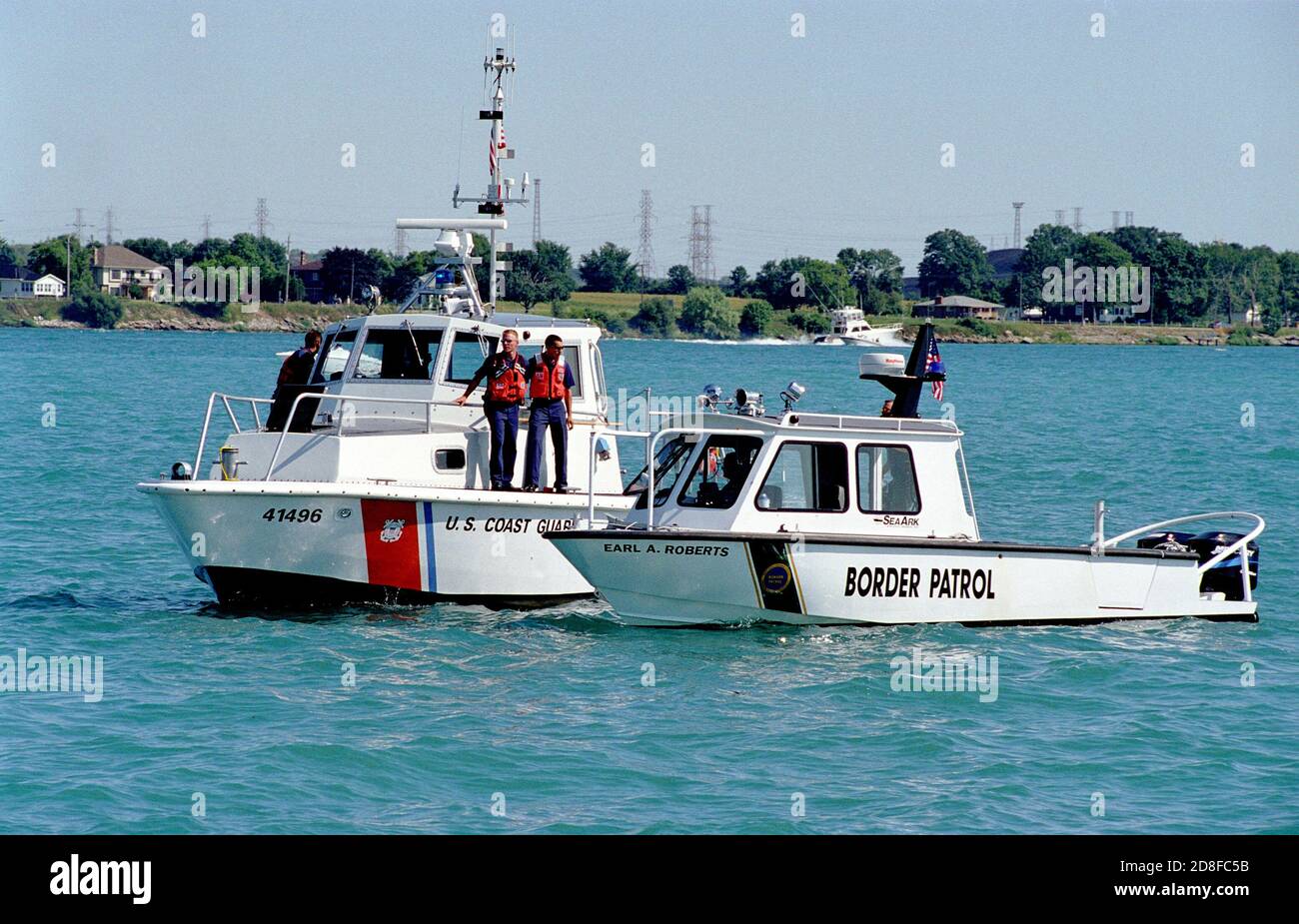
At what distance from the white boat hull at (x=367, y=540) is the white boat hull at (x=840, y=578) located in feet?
5.60

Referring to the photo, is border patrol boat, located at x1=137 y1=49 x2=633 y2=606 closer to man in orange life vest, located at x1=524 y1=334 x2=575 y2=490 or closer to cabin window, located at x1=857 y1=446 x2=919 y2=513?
man in orange life vest, located at x1=524 y1=334 x2=575 y2=490

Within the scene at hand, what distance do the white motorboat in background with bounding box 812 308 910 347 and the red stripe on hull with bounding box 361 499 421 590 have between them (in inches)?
5046

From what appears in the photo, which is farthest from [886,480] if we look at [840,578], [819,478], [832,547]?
[840,578]

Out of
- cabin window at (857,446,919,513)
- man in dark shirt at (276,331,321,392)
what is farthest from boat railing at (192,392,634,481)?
cabin window at (857,446,919,513)

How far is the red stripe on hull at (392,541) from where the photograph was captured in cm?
1688

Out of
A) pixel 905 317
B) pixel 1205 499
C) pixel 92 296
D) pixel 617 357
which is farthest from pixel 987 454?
pixel 92 296

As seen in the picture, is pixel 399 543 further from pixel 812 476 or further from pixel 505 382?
pixel 812 476

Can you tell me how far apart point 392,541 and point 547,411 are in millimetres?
2329

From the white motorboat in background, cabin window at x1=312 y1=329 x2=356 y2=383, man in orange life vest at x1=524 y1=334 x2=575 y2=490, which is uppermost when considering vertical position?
the white motorboat in background

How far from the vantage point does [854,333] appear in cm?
14575

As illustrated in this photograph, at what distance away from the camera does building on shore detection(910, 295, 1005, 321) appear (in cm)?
17000

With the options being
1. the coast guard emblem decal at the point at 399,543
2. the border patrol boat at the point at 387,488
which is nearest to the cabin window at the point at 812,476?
the border patrol boat at the point at 387,488
